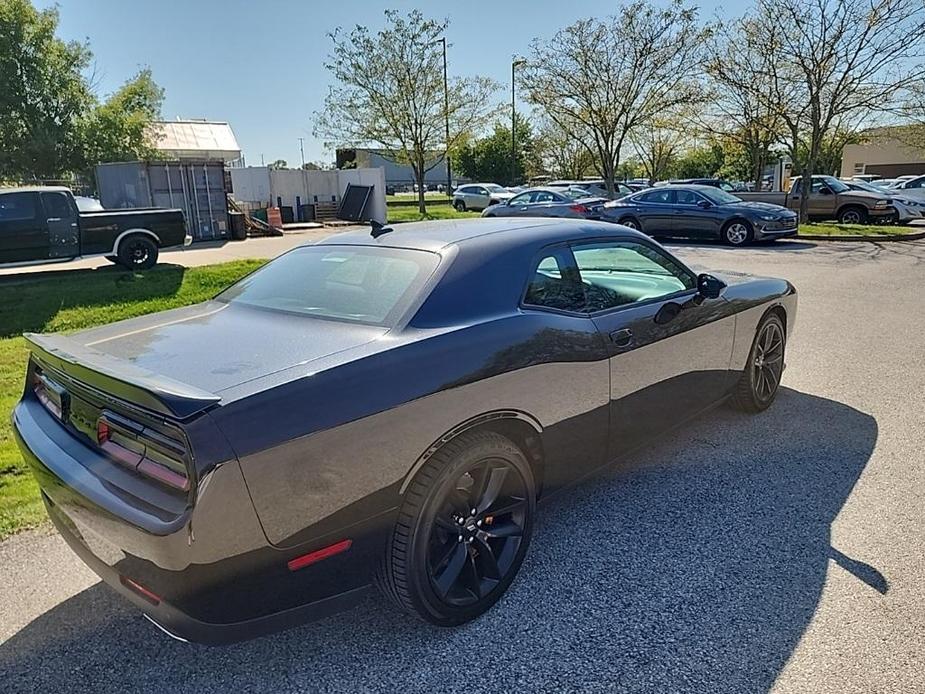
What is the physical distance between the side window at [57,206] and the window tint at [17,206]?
0.59ft

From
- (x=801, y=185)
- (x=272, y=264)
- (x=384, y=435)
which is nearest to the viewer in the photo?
(x=384, y=435)

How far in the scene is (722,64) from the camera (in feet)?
64.6

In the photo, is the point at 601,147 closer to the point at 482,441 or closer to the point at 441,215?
the point at 441,215

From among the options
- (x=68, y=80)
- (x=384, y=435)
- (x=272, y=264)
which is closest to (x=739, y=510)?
(x=384, y=435)

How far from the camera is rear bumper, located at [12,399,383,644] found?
1.85 metres

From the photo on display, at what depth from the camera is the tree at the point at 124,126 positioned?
2509 cm

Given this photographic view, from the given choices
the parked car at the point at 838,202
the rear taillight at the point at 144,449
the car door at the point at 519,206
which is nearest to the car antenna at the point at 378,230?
the rear taillight at the point at 144,449

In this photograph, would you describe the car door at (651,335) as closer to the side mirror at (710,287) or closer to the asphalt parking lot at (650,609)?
the side mirror at (710,287)

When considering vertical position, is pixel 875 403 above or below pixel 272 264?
below

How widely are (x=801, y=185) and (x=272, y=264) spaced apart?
2018 cm

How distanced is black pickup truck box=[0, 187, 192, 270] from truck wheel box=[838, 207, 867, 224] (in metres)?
18.6

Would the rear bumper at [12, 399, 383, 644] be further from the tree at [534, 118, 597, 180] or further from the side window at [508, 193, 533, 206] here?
the tree at [534, 118, 597, 180]

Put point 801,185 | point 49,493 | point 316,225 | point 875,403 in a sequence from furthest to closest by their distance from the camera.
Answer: point 316,225
point 801,185
point 875,403
point 49,493

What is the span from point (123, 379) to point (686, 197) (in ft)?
52.9
